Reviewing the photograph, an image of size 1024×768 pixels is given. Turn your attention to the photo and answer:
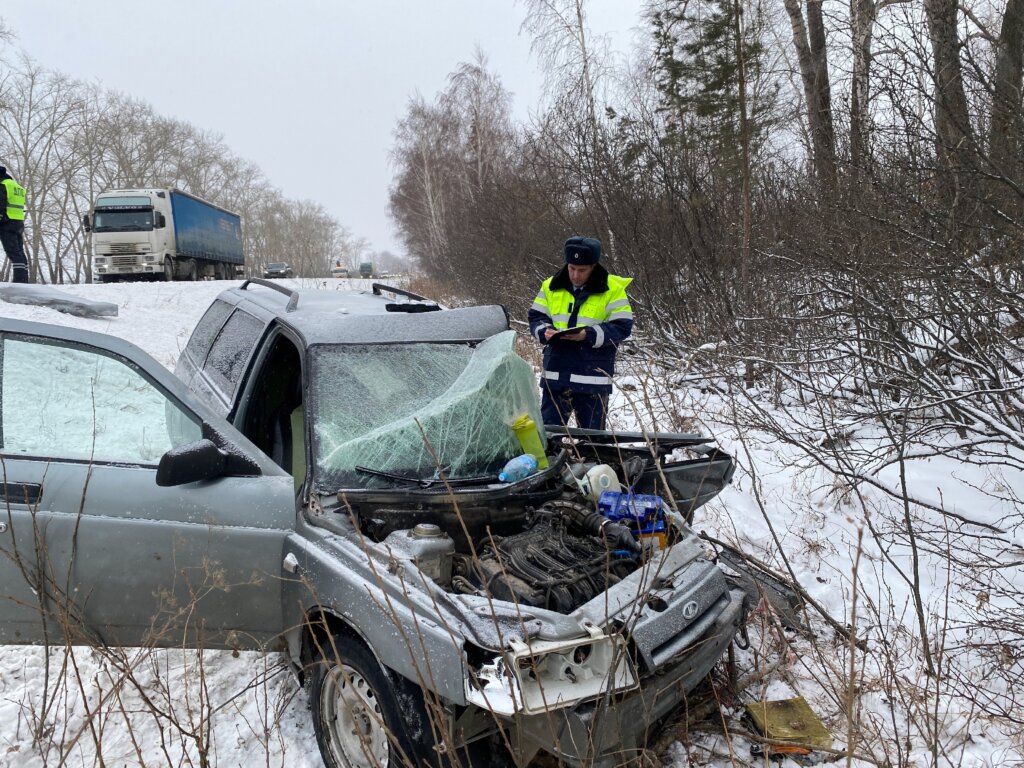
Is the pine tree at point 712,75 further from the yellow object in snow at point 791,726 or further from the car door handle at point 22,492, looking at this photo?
the car door handle at point 22,492

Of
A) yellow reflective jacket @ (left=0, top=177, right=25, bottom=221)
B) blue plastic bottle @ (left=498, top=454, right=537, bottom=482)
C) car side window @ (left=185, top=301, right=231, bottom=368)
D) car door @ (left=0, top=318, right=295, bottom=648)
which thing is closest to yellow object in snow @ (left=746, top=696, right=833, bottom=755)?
blue plastic bottle @ (left=498, top=454, right=537, bottom=482)

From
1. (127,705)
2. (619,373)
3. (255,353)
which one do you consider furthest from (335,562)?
(619,373)

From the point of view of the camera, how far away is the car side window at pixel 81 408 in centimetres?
254

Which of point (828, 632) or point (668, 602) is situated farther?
point (828, 632)

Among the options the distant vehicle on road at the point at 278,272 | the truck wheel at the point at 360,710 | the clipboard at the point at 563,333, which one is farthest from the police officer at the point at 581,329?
the distant vehicle on road at the point at 278,272

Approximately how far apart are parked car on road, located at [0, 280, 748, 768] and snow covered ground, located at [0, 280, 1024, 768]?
27 cm

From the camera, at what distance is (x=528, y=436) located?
9.85 feet

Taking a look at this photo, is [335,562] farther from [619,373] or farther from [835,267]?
[619,373]

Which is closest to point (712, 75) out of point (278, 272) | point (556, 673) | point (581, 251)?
point (581, 251)

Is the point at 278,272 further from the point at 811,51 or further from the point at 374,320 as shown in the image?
the point at 374,320

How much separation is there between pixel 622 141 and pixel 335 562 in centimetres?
817

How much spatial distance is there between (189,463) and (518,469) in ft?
4.09

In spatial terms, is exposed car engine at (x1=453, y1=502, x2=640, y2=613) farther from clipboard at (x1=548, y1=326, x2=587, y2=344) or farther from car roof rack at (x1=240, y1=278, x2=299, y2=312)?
car roof rack at (x1=240, y1=278, x2=299, y2=312)

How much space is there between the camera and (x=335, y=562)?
2215mm
